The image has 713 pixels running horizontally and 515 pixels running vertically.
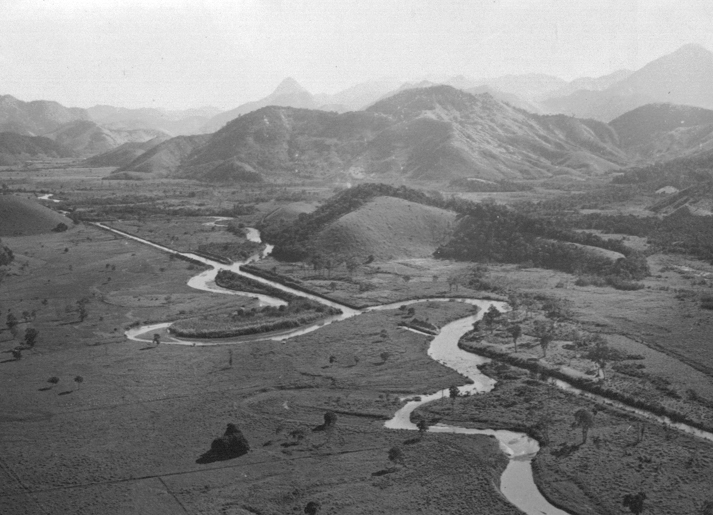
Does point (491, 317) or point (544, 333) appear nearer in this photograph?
point (544, 333)

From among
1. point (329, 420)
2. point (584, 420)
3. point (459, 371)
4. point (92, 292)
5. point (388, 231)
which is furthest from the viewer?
point (388, 231)

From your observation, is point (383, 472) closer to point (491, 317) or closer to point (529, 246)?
point (491, 317)

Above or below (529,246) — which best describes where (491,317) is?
below

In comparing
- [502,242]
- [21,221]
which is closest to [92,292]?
[21,221]

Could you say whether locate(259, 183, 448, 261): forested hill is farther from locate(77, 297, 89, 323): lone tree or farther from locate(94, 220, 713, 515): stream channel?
locate(77, 297, 89, 323): lone tree

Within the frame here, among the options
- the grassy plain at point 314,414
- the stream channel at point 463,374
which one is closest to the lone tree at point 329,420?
the grassy plain at point 314,414

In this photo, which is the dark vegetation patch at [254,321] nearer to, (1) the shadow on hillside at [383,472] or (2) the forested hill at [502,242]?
(2) the forested hill at [502,242]

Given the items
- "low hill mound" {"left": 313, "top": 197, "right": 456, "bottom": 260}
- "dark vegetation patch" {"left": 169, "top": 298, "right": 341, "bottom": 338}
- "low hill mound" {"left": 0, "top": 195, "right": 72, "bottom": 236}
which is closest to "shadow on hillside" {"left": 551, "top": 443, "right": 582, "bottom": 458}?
"dark vegetation patch" {"left": 169, "top": 298, "right": 341, "bottom": 338}

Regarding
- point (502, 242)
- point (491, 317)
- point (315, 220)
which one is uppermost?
point (315, 220)
